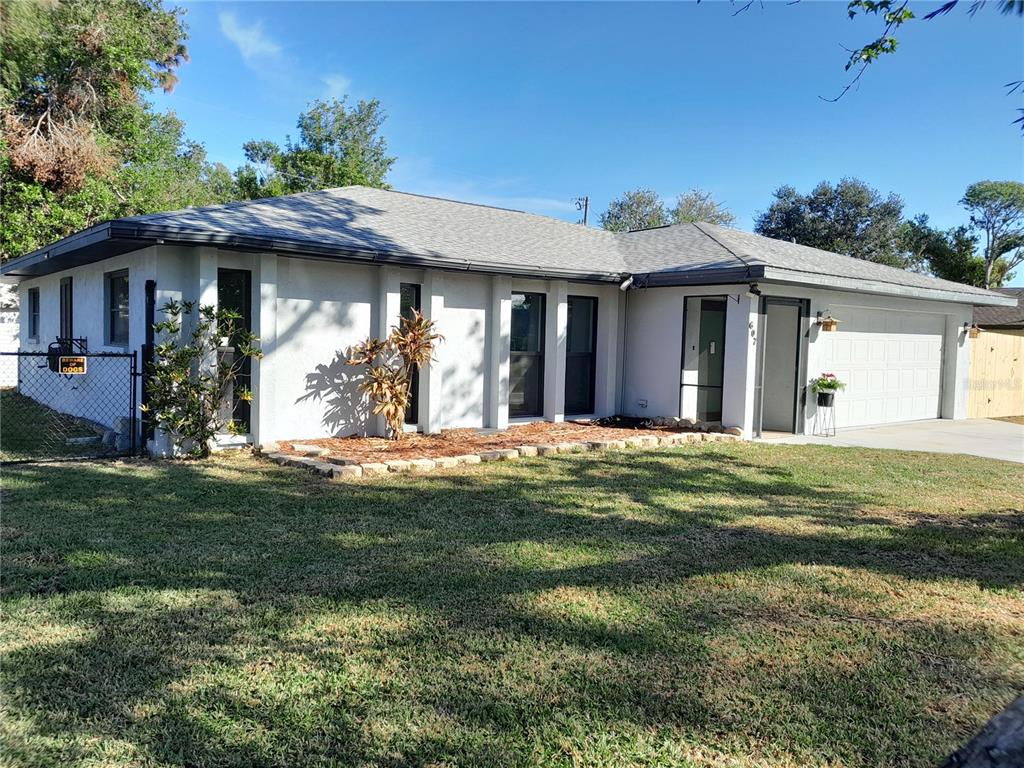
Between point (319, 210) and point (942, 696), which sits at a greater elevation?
point (319, 210)

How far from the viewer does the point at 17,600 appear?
12.9 ft

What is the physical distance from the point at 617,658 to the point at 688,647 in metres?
0.42

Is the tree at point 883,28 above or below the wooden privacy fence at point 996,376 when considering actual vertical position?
above

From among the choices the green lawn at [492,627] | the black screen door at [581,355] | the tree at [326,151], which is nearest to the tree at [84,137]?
the tree at [326,151]

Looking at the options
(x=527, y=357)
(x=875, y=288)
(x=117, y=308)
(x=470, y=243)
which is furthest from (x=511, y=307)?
(x=875, y=288)

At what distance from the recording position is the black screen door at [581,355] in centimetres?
1215

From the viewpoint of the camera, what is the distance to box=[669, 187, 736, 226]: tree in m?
43.9

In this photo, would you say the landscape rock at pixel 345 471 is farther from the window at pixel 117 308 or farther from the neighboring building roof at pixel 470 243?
the window at pixel 117 308

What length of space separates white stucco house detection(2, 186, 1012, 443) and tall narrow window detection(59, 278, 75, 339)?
0.05 meters

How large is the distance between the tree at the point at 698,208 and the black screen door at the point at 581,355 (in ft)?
111

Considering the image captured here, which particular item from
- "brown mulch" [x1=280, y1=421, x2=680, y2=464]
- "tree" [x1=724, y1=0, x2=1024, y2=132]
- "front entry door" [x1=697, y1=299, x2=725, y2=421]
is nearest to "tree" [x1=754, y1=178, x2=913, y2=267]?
"front entry door" [x1=697, y1=299, x2=725, y2=421]

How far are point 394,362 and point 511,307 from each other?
2.29 metres

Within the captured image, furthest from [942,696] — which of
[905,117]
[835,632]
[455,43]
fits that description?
[455,43]

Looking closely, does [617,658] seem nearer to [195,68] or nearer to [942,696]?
[942,696]
